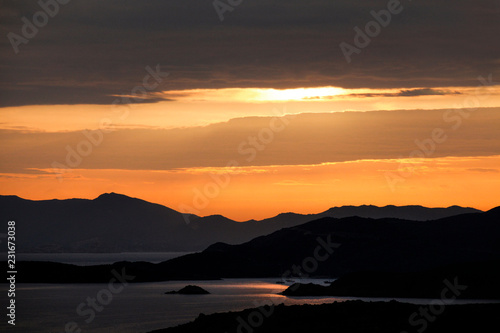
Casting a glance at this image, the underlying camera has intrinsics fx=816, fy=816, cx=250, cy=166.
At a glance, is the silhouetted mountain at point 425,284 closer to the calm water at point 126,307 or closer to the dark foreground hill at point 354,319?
the calm water at point 126,307

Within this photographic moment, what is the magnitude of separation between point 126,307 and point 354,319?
64.9m

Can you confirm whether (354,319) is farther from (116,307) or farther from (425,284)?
(425,284)

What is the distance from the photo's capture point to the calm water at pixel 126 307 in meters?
110

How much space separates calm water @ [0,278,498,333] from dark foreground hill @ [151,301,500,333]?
1681cm

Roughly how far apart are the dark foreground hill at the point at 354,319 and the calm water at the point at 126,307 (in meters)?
16.8

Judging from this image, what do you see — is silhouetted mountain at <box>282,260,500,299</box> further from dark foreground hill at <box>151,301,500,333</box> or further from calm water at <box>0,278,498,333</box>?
dark foreground hill at <box>151,301,500,333</box>

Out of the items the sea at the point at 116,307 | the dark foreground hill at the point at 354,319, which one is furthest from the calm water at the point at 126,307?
the dark foreground hill at the point at 354,319

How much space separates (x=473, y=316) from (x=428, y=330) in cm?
675

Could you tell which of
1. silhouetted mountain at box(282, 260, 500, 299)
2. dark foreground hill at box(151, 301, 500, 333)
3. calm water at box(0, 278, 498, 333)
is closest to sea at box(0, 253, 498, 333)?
calm water at box(0, 278, 498, 333)

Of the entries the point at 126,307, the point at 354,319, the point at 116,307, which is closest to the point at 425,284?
the point at 126,307

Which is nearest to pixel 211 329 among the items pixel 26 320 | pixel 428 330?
pixel 428 330

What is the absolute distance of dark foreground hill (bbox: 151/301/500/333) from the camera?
83.3 m

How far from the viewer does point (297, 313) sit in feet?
302

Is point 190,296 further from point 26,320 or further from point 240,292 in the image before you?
point 26,320
